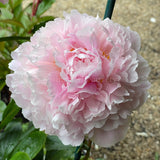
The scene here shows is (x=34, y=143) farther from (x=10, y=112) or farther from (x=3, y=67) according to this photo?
(x=3, y=67)

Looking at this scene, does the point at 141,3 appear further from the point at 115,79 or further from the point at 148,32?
the point at 115,79

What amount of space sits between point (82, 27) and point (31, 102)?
111 mm

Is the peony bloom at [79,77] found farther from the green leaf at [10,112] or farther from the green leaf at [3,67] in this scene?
the green leaf at [3,67]

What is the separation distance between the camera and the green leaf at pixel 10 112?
0.47m

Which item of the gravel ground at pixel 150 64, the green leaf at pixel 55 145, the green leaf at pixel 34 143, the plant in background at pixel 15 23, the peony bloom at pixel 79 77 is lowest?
the gravel ground at pixel 150 64

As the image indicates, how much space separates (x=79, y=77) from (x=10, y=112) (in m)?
0.27

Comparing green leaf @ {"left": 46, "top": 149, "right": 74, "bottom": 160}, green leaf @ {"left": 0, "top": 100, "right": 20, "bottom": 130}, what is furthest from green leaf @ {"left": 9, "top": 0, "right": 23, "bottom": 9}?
green leaf @ {"left": 46, "top": 149, "right": 74, "bottom": 160}

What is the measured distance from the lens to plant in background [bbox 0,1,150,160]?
0.27 metres

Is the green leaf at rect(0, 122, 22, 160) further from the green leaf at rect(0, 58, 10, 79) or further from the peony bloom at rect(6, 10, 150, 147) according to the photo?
the peony bloom at rect(6, 10, 150, 147)

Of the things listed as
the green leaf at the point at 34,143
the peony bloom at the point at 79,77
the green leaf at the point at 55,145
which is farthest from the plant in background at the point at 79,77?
the green leaf at the point at 55,145

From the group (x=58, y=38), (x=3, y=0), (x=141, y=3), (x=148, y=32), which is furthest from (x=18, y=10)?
(x=141, y=3)

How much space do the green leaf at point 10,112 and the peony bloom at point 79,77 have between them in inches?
7.4

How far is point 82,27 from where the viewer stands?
28 cm

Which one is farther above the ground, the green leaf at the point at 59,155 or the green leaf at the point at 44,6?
the green leaf at the point at 44,6
